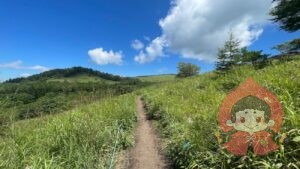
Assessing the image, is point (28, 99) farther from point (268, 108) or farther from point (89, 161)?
point (268, 108)

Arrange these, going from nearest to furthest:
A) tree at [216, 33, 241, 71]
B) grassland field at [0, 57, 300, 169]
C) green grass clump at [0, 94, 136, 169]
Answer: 1. grassland field at [0, 57, 300, 169]
2. green grass clump at [0, 94, 136, 169]
3. tree at [216, 33, 241, 71]

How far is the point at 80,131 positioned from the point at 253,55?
2145 cm

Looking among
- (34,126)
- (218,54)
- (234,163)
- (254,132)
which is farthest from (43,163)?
(218,54)

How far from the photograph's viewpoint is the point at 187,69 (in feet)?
351

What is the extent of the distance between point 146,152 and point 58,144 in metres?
3.27

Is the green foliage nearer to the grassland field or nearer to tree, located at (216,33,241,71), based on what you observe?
tree, located at (216,33,241,71)

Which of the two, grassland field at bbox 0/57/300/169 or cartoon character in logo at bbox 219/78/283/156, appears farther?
cartoon character in logo at bbox 219/78/283/156

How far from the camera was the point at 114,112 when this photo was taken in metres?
13.4

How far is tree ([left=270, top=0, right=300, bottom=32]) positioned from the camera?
25131 millimetres

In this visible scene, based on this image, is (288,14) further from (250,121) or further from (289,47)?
(250,121)

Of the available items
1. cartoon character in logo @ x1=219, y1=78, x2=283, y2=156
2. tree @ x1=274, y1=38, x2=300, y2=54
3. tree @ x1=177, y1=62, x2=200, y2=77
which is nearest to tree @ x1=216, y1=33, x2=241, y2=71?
tree @ x1=274, y1=38, x2=300, y2=54

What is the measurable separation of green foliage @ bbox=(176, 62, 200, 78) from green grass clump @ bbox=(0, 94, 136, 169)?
9580 cm

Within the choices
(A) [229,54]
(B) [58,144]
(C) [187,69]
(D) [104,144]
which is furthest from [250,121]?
(C) [187,69]

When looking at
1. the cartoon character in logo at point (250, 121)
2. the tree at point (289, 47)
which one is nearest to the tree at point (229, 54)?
the tree at point (289, 47)
